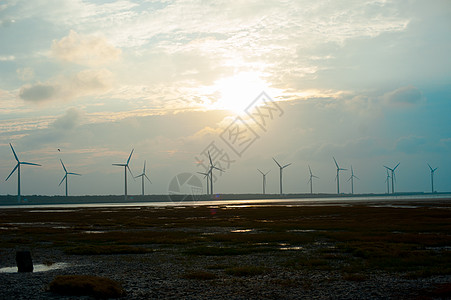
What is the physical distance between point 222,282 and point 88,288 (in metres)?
5.91

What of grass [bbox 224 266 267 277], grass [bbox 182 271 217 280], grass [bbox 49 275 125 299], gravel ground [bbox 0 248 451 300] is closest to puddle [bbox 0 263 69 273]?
gravel ground [bbox 0 248 451 300]

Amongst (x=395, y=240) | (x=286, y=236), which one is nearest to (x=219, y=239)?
(x=286, y=236)

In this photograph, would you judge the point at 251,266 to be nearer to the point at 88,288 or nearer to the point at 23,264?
the point at 88,288

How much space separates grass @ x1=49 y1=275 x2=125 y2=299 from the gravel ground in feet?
1.37

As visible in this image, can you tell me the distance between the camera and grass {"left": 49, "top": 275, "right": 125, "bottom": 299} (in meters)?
18.7

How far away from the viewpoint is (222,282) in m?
21.3

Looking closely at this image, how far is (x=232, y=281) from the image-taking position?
2155 centimetres

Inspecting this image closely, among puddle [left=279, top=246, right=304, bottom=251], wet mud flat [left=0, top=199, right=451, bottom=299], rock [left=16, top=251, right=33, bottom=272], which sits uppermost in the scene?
rock [left=16, top=251, right=33, bottom=272]

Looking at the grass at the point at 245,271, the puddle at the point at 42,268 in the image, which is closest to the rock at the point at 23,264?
the puddle at the point at 42,268

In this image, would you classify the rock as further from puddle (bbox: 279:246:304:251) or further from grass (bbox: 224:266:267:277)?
puddle (bbox: 279:246:304:251)

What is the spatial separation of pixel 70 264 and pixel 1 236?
2298cm

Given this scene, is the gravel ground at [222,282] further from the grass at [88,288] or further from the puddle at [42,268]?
the puddle at [42,268]

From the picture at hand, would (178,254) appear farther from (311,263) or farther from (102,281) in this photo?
(102,281)

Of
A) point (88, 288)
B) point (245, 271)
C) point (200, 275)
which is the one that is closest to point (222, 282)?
point (200, 275)
